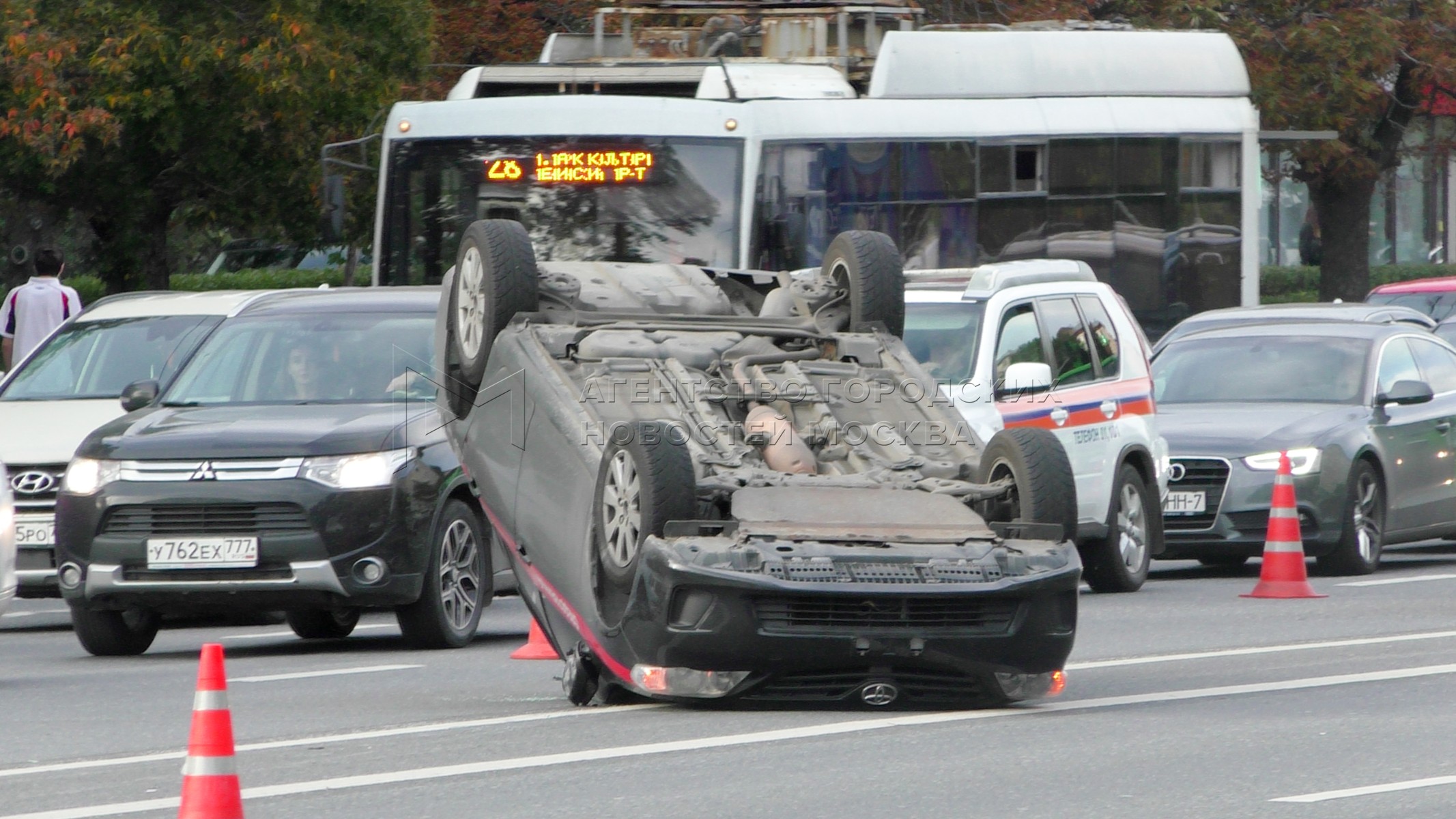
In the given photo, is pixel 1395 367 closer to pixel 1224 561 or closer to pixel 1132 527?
pixel 1224 561

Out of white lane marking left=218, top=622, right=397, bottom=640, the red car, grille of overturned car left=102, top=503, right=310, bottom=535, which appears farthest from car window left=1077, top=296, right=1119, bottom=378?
the red car

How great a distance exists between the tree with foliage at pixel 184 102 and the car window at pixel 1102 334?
29.4ft

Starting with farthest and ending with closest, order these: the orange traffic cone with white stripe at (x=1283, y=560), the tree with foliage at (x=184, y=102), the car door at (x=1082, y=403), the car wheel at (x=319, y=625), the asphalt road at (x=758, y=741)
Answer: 1. the tree with foliage at (x=184, y=102)
2. the car door at (x=1082, y=403)
3. the orange traffic cone with white stripe at (x=1283, y=560)
4. the car wheel at (x=319, y=625)
5. the asphalt road at (x=758, y=741)

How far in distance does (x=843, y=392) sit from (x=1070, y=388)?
553 cm

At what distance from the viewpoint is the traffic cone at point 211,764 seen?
5930 mm

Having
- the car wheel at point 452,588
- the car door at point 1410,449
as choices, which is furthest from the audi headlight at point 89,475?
the car door at point 1410,449

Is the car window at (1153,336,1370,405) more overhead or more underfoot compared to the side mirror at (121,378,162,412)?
more underfoot

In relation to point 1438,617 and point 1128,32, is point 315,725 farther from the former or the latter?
point 1128,32

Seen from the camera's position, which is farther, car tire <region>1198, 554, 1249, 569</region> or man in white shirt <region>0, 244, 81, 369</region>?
man in white shirt <region>0, 244, 81, 369</region>

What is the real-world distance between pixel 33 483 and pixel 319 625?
1893mm

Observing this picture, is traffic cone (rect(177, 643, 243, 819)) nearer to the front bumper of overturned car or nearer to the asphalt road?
the asphalt road

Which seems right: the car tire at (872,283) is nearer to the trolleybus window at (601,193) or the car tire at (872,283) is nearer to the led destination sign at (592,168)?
the trolleybus window at (601,193)

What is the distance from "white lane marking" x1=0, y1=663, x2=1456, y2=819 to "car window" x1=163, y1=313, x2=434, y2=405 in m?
4.44

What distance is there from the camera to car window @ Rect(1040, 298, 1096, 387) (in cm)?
1492
